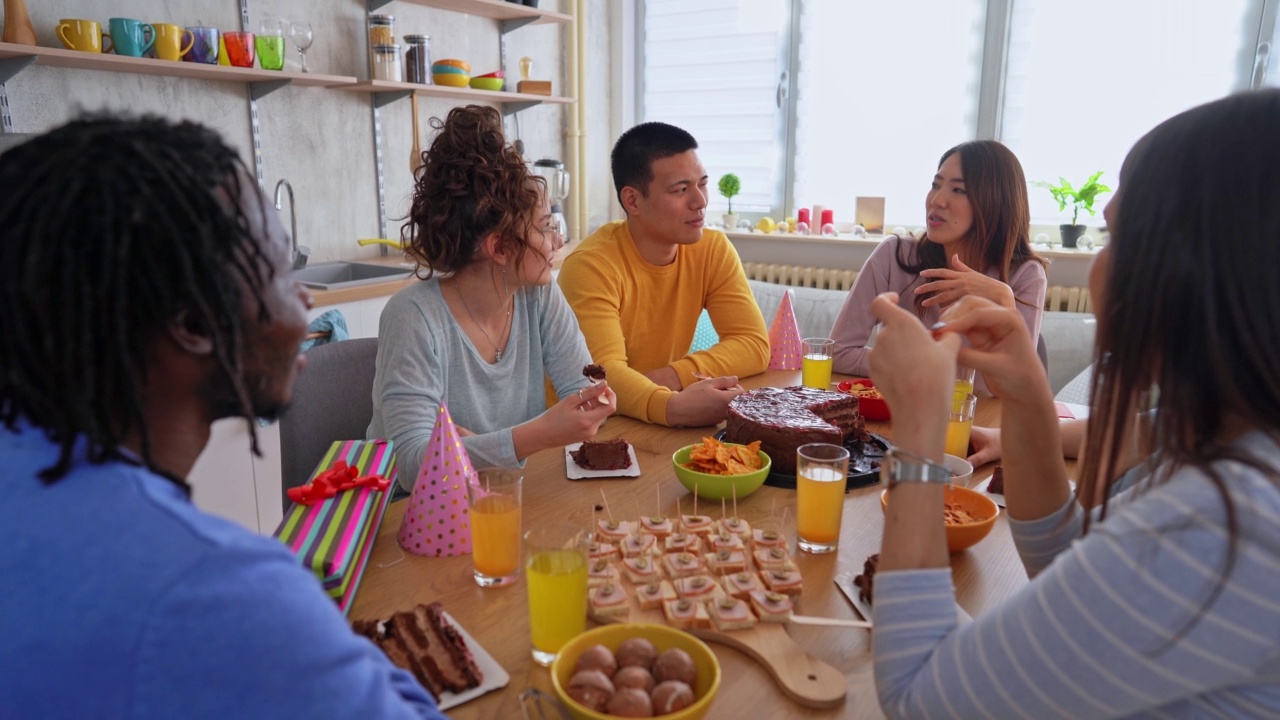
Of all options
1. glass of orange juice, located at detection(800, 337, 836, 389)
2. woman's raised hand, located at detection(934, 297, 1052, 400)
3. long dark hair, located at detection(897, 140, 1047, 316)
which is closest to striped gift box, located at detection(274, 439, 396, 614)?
woman's raised hand, located at detection(934, 297, 1052, 400)

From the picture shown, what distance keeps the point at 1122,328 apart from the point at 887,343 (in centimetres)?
25

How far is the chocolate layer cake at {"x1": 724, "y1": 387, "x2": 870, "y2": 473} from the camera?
1.56 metres

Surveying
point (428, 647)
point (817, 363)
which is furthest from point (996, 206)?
point (428, 647)

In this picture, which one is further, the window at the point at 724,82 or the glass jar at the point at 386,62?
the window at the point at 724,82

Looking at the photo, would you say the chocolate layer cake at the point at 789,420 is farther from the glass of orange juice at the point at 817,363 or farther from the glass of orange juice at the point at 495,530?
the glass of orange juice at the point at 495,530

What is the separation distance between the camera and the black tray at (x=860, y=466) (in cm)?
153

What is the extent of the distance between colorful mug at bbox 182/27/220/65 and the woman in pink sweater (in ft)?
8.28

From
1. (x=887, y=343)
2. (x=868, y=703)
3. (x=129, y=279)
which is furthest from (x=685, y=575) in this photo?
(x=129, y=279)

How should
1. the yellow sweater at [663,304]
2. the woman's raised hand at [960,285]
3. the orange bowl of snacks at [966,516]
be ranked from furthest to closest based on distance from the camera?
the yellow sweater at [663,304] → the woman's raised hand at [960,285] → the orange bowl of snacks at [966,516]

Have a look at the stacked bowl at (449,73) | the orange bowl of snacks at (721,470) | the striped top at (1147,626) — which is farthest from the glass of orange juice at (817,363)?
the stacked bowl at (449,73)

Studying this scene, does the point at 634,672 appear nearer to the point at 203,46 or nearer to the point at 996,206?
the point at 996,206

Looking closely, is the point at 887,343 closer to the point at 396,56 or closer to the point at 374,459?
the point at 374,459

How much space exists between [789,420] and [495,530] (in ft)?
2.31

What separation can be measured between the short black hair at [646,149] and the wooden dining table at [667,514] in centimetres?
127
